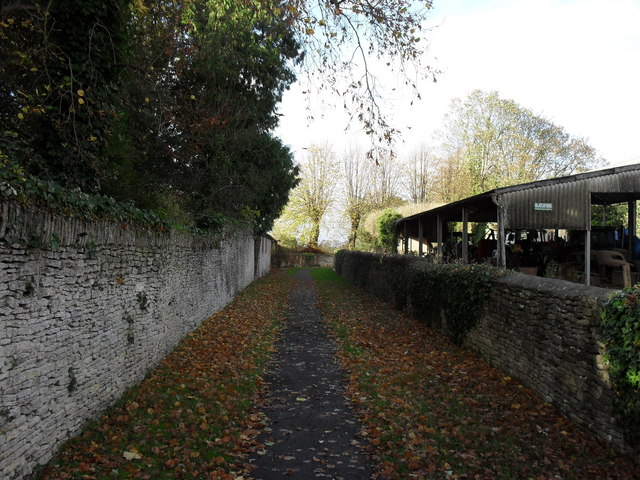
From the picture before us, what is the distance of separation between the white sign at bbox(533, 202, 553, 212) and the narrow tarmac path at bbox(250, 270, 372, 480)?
7.88 metres

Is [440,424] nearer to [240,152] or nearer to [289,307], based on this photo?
[289,307]

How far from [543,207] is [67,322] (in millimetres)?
13234

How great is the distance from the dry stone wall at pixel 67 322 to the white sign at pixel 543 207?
10.8 metres

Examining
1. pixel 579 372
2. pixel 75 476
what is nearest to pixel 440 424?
pixel 579 372

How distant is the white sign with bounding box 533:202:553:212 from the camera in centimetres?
1432

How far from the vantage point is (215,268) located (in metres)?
15.0

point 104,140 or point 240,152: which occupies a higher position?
point 240,152

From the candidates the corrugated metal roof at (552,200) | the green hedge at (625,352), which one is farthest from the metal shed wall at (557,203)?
the green hedge at (625,352)

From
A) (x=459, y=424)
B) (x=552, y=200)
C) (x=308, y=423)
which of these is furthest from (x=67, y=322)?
Result: (x=552, y=200)

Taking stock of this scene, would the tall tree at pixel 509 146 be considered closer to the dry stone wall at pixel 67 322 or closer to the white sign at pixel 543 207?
the white sign at pixel 543 207

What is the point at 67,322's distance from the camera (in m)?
4.96

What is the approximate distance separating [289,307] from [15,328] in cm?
1393

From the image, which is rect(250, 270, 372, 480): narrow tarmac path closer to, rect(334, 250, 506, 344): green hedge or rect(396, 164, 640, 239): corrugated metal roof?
rect(334, 250, 506, 344): green hedge

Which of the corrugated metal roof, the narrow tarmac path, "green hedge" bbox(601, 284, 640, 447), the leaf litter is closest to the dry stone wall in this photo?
the narrow tarmac path
